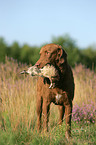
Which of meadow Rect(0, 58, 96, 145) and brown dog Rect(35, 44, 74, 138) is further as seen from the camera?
meadow Rect(0, 58, 96, 145)

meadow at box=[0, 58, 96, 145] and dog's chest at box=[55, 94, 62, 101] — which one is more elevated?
dog's chest at box=[55, 94, 62, 101]

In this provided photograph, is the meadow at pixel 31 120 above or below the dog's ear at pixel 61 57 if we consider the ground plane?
below

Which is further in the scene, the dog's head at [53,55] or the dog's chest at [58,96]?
the dog's chest at [58,96]

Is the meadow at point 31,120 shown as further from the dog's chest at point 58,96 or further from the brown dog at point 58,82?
the dog's chest at point 58,96

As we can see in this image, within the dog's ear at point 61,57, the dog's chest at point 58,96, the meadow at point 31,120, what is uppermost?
the dog's ear at point 61,57

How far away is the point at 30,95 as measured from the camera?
5188 mm

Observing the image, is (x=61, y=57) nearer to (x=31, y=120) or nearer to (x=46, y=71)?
(x=46, y=71)

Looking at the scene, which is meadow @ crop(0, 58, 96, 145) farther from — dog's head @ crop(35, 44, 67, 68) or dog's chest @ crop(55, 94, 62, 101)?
dog's head @ crop(35, 44, 67, 68)

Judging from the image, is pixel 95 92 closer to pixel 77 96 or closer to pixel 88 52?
pixel 77 96

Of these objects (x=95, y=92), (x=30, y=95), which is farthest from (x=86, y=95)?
(x=30, y=95)

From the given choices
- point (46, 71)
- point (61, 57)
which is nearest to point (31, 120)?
point (46, 71)

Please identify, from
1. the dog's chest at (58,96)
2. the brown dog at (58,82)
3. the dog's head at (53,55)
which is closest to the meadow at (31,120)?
the brown dog at (58,82)

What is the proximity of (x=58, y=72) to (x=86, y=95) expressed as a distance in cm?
348

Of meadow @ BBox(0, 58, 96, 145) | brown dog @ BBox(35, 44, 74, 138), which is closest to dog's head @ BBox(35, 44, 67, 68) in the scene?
brown dog @ BBox(35, 44, 74, 138)
